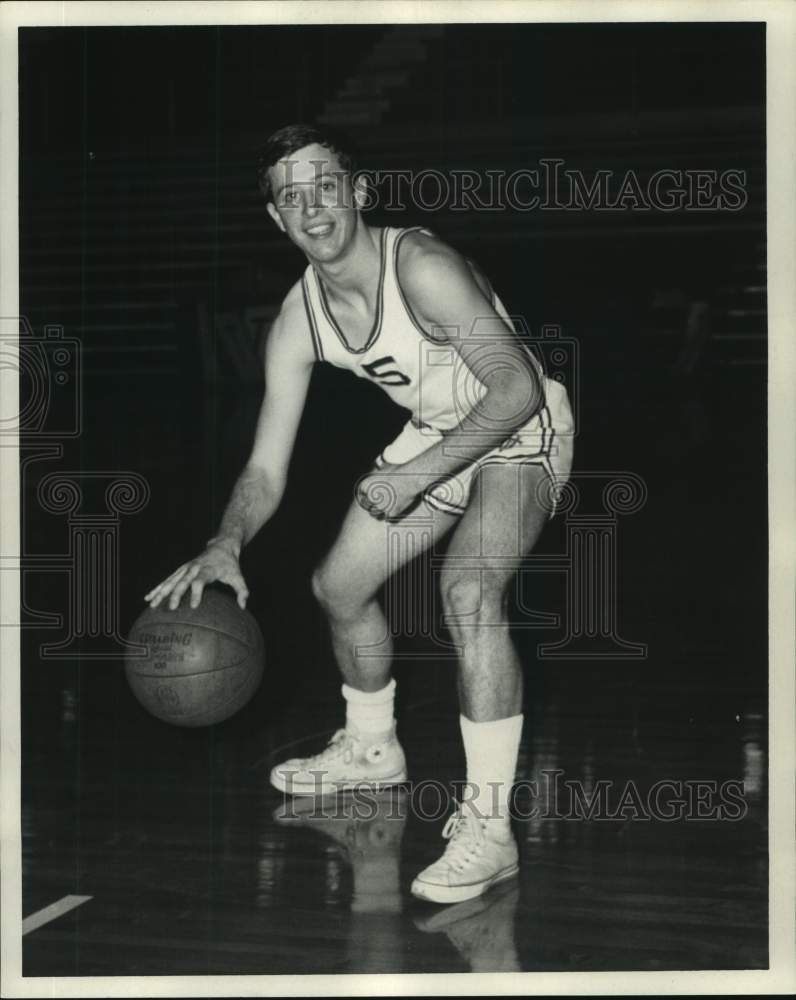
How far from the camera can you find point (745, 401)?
14883 mm

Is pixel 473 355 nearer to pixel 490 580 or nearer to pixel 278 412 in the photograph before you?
pixel 490 580

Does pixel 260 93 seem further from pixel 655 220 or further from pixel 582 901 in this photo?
pixel 582 901

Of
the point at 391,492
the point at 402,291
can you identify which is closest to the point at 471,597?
the point at 391,492

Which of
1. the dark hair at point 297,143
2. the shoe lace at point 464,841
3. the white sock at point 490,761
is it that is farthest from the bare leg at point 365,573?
the dark hair at point 297,143

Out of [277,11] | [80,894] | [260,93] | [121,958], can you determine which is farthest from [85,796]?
[260,93]

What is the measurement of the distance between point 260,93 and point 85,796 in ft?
27.7

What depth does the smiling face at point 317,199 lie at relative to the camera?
3.43 meters

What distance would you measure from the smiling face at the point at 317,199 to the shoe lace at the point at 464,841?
1.47 m

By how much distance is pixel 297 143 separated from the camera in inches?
134

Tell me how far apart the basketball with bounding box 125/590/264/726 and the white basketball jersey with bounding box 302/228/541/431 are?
777 mm

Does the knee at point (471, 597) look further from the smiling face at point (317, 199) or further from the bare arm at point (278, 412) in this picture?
the smiling face at point (317, 199)

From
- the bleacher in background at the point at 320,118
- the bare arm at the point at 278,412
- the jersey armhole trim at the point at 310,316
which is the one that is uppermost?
the bleacher in background at the point at 320,118

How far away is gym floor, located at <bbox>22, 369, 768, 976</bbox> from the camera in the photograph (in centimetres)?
289

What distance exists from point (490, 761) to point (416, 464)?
0.77m
